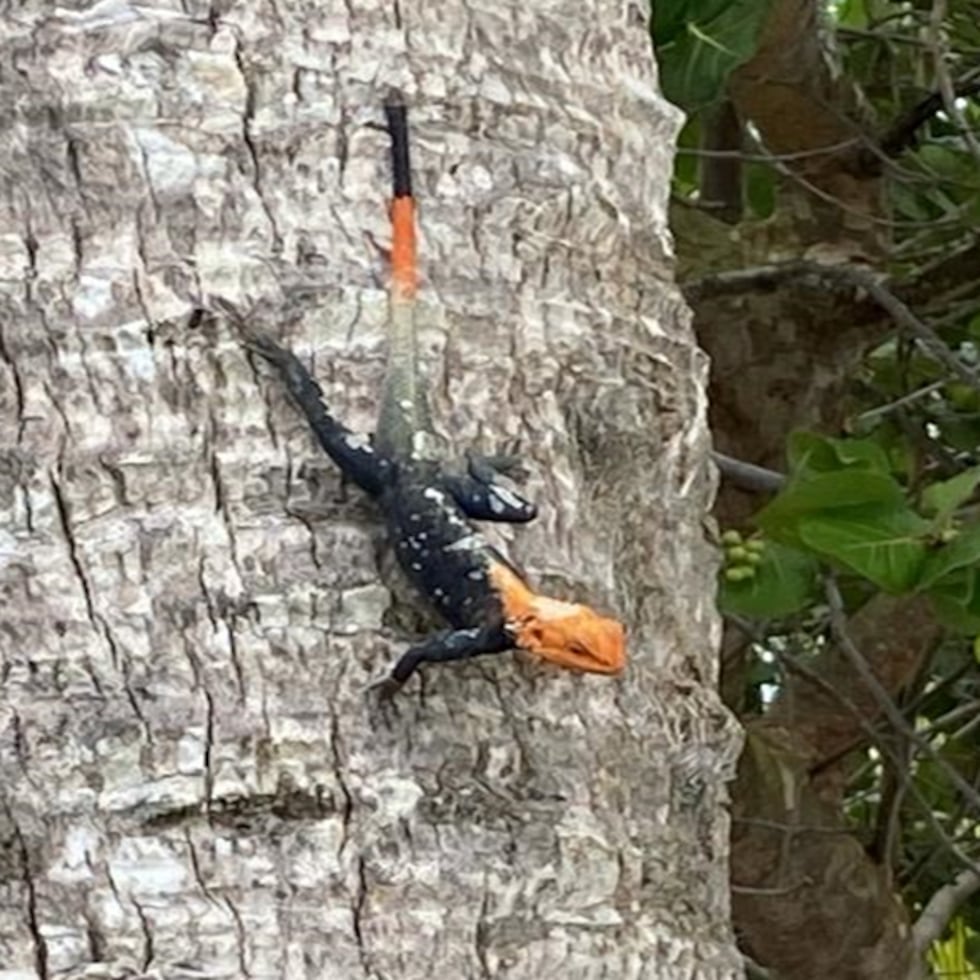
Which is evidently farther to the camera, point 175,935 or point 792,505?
point 792,505

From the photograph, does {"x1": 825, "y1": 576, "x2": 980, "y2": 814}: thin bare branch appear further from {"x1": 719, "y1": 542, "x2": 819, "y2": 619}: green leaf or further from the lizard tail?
the lizard tail

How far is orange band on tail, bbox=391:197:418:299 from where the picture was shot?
995 millimetres

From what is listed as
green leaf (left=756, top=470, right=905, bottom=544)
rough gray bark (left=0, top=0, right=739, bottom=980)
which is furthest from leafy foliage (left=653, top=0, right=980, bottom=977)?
rough gray bark (left=0, top=0, right=739, bottom=980)

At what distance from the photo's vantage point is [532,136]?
1057mm

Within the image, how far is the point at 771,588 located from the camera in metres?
2.29

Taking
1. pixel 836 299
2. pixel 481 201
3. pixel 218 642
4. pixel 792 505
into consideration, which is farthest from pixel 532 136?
pixel 836 299

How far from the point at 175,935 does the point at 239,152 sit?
308 mm

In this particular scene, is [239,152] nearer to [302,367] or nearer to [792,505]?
[302,367]

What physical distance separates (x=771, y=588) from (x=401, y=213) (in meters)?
1.33

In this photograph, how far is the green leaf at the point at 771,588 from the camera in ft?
7.41

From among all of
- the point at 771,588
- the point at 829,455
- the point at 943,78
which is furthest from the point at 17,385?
the point at 943,78

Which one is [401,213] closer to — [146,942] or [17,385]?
[17,385]

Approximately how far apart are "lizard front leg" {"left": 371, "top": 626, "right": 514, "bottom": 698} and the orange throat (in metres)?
0.01

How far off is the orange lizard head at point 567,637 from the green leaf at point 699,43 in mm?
1415
